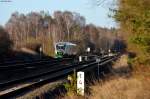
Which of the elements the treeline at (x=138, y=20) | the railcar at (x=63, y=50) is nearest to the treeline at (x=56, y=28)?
the railcar at (x=63, y=50)

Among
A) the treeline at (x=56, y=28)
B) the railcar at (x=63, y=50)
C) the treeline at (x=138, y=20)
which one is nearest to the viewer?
the treeline at (x=138, y=20)

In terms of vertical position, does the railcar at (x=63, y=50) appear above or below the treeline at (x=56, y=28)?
below

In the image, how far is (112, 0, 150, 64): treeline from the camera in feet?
46.3

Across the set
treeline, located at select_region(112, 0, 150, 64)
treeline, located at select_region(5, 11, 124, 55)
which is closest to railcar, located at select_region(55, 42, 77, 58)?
treeline, located at select_region(112, 0, 150, 64)

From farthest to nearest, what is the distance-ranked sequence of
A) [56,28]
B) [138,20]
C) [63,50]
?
1. [56,28]
2. [63,50]
3. [138,20]

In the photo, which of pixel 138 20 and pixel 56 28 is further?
pixel 56 28

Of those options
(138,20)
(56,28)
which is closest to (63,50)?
(138,20)

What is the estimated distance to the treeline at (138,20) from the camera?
14.1 meters

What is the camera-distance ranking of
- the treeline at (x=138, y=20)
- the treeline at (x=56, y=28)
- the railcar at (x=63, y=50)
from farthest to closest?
1. the treeline at (x=56, y=28)
2. the railcar at (x=63, y=50)
3. the treeline at (x=138, y=20)

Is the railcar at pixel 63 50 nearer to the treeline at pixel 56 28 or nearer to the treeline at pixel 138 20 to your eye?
the treeline at pixel 138 20

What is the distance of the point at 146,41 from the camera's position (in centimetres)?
1416

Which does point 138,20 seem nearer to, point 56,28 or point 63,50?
point 63,50

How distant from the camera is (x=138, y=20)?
1448 cm

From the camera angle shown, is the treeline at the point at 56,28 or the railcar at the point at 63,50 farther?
the treeline at the point at 56,28
